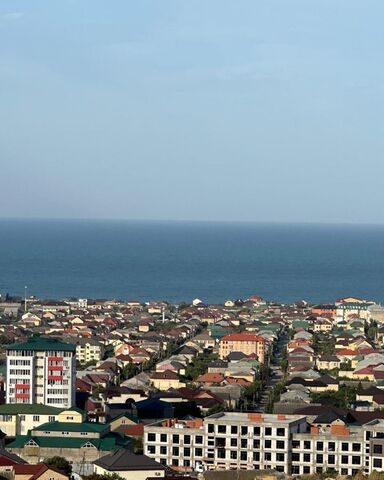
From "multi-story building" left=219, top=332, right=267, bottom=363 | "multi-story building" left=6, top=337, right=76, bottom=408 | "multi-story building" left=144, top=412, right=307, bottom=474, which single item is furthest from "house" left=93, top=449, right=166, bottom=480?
"multi-story building" left=219, top=332, right=267, bottom=363

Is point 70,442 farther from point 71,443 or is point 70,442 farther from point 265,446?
point 265,446

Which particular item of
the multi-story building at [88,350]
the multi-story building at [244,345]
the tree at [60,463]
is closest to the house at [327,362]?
the multi-story building at [244,345]

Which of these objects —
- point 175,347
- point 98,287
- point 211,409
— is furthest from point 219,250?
point 211,409

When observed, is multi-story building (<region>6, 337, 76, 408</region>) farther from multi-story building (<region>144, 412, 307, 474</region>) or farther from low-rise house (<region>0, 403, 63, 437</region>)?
multi-story building (<region>144, 412, 307, 474</region>)

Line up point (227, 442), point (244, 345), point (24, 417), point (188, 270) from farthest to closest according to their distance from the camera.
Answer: point (188, 270) < point (244, 345) < point (24, 417) < point (227, 442)

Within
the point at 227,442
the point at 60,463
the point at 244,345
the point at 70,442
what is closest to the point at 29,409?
the point at 70,442

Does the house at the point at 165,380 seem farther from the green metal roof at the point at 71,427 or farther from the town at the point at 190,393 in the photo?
the green metal roof at the point at 71,427

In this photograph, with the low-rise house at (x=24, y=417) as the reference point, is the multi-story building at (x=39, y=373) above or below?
above
